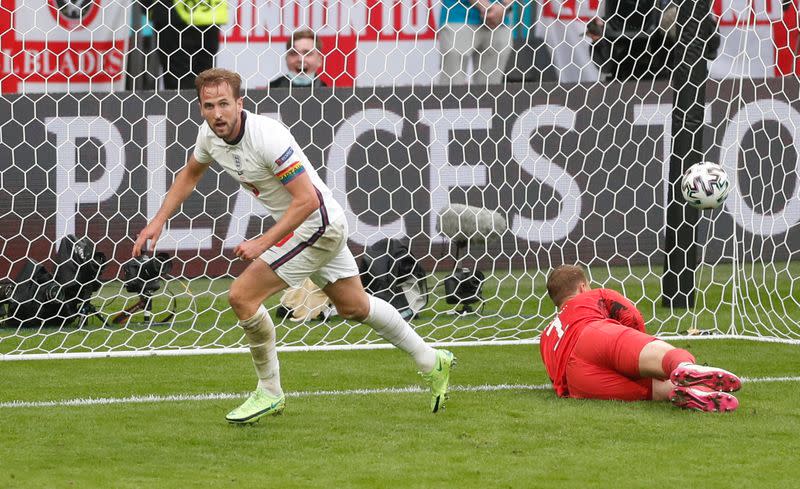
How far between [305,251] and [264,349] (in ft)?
1.56

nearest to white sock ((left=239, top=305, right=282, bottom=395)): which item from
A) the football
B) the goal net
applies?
the goal net

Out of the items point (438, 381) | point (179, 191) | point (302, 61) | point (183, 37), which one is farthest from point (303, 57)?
point (438, 381)

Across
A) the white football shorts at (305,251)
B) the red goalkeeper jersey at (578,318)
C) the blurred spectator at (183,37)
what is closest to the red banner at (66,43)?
the blurred spectator at (183,37)

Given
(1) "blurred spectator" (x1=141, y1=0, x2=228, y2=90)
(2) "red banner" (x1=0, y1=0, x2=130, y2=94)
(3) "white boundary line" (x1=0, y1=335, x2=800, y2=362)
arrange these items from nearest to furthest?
1. (3) "white boundary line" (x1=0, y1=335, x2=800, y2=362)
2. (1) "blurred spectator" (x1=141, y1=0, x2=228, y2=90)
3. (2) "red banner" (x1=0, y1=0, x2=130, y2=94)

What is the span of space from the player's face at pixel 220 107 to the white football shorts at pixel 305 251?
21.8 inches

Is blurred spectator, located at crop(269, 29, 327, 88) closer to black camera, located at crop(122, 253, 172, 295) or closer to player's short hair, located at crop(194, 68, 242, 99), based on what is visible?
black camera, located at crop(122, 253, 172, 295)

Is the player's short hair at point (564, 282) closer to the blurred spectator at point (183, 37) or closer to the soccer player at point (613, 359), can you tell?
the soccer player at point (613, 359)

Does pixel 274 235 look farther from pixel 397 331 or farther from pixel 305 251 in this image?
pixel 397 331

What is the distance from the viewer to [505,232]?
1070 centimetres

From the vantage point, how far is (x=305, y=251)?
5.95 meters

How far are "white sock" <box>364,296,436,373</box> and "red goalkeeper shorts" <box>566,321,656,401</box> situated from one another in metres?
0.68

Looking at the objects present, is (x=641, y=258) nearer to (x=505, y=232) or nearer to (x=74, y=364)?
(x=505, y=232)

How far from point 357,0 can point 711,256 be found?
3832mm

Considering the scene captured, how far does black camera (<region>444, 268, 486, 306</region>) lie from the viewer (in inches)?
381
